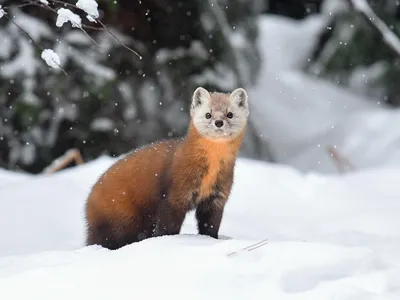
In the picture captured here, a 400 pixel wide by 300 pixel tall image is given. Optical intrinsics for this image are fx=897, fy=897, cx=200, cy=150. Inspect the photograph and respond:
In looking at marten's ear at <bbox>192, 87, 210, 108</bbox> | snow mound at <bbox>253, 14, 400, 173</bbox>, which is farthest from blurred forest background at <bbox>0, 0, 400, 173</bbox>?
marten's ear at <bbox>192, 87, 210, 108</bbox>

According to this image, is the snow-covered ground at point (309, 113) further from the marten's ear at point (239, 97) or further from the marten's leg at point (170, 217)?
the marten's leg at point (170, 217)

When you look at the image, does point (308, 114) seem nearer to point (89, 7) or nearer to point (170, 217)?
point (170, 217)

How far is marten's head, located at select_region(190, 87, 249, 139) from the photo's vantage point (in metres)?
4.49

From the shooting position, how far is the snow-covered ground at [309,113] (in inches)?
452

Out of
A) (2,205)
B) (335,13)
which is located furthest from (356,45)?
(2,205)

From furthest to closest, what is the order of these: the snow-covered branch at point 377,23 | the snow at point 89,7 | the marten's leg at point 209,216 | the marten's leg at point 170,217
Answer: the snow-covered branch at point 377,23, the marten's leg at point 209,216, the marten's leg at point 170,217, the snow at point 89,7

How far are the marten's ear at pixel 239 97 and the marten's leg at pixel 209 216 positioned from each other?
52 cm

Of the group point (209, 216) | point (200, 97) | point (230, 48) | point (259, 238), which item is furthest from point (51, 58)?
point (230, 48)

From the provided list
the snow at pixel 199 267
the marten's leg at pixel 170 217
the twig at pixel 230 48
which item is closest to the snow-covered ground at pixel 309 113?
the twig at pixel 230 48

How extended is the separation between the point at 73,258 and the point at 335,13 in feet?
28.1

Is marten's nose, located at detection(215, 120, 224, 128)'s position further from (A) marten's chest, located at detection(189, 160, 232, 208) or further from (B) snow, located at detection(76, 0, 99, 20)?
(B) snow, located at detection(76, 0, 99, 20)

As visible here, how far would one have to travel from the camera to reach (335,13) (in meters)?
12.1

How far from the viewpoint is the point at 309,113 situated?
49.2 feet

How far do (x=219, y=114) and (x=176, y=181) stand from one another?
1.33 feet
